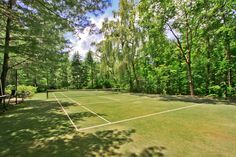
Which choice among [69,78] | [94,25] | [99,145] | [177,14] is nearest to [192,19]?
[177,14]

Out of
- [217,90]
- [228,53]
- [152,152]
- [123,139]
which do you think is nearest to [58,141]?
[123,139]

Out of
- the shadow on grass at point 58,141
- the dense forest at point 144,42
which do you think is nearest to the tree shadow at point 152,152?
the shadow on grass at point 58,141

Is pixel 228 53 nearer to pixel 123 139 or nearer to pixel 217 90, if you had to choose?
pixel 217 90

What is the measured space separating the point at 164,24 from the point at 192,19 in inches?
85.8

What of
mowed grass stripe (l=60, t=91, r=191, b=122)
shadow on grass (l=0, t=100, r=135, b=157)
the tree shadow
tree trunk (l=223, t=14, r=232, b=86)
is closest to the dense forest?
tree trunk (l=223, t=14, r=232, b=86)

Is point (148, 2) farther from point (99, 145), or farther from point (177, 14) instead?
point (99, 145)

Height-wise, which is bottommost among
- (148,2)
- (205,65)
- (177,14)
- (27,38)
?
(205,65)

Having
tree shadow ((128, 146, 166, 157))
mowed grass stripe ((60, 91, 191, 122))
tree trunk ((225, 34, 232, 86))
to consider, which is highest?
tree trunk ((225, 34, 232, 86))

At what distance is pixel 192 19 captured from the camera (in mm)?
14367

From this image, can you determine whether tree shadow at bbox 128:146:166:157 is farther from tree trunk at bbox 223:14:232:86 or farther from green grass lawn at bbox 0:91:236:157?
tree trunk at bbox 223:14:232:86

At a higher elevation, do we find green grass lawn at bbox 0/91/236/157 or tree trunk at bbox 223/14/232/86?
tree trunk at bbox 223/14/232/86

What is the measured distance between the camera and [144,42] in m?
21.1

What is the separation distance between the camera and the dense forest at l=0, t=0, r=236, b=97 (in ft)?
23.9

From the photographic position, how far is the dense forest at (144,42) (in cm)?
730
